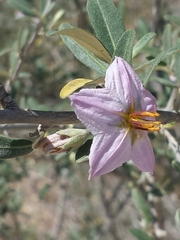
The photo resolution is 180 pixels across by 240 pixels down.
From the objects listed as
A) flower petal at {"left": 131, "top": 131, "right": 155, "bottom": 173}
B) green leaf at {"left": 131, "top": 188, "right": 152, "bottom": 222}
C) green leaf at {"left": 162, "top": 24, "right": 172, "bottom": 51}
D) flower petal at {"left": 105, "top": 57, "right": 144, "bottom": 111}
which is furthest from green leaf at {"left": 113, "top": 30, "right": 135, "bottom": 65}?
green leaf at {"left": 131, "top": 188, "right": 152, "bottom": 222}

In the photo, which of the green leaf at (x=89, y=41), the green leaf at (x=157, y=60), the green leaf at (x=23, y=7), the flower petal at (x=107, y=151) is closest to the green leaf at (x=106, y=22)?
the green leaf at (x=89, y=41)

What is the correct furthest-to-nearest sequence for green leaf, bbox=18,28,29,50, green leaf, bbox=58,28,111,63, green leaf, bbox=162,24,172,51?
green leaf, bbox=18,28,29,50 → green leaf, bbox=162,24,172,51 → green leaf, bbox=58,28,111,63

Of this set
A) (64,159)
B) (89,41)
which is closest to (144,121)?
(89,41)

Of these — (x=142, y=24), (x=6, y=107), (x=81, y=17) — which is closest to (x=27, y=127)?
(x=6, y=107)

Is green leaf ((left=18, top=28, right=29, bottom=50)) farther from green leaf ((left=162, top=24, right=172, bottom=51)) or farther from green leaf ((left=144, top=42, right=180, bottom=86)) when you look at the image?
green leaf ((left=144, top=42, right=180, bottom=86))

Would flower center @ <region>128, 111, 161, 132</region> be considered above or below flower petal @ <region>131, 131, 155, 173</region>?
above

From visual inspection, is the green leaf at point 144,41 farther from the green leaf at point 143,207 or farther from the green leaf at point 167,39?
the green leaf at point 143,207
